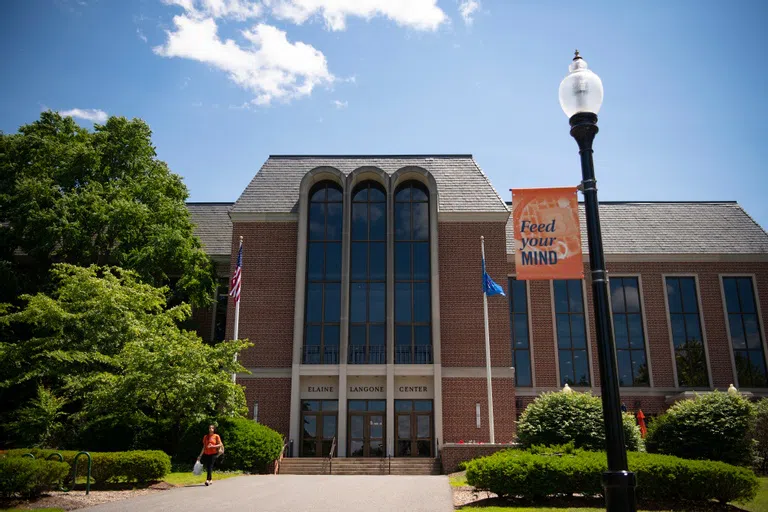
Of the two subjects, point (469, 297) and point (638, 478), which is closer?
point (638, 478)

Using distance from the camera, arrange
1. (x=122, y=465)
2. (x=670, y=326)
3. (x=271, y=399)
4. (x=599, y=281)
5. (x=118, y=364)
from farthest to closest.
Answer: (x=670, y=326)
(x=271, y=399)
(x=118, y=364)
(x=122, y=465)
(x=599, y=281)

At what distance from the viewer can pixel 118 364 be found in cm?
2108

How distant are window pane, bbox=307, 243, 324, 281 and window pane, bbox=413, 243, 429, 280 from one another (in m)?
4.66

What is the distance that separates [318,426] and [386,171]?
540 inches

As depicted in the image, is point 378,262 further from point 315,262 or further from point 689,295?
point 689,295

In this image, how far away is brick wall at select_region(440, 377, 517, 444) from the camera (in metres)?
27.6

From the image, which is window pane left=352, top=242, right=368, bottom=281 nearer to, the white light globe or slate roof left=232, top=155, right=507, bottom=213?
slate roof left=232, top=155, right=507, bottom=213

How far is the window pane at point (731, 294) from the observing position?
33.8 meters

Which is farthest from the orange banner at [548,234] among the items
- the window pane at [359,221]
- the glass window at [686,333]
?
the glass window at [686,333]

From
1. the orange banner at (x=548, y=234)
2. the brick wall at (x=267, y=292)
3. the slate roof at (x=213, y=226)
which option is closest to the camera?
the orange banner at (x=548, y=234)

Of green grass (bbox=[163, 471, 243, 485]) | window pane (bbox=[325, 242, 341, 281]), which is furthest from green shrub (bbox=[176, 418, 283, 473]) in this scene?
window pane (bbox=[325, 242, 341, 281])

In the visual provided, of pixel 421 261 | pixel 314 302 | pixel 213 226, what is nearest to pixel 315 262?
pixel 314 302

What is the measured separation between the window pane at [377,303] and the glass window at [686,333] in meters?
16.2

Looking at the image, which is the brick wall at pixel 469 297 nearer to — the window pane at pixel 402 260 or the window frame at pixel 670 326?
the window pane at pixel 402 260
